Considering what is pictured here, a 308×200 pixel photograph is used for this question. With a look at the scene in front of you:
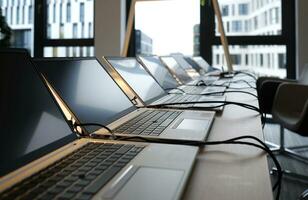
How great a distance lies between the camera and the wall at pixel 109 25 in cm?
455

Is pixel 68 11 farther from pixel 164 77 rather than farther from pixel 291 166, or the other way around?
pixel 291 166

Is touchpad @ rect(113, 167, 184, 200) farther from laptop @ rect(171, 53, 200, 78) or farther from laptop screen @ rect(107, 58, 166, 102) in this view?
laptop @ rect(171, 53, 200, 78)

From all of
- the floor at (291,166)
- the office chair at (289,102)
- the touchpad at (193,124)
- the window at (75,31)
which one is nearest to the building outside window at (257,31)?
the floor at (291,166)

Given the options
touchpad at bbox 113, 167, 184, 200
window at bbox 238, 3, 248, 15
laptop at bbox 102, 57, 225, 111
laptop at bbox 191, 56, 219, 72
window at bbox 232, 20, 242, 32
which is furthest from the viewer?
window at bbox 238, 3, 248, 15

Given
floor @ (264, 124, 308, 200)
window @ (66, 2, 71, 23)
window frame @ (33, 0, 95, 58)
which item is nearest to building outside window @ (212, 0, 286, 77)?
floor @ (264, 124, 308, 200)

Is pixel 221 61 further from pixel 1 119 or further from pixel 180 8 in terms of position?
pixel 1 119

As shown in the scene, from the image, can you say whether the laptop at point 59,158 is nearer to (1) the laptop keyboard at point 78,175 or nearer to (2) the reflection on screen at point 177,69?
(1) the laptop keyboard at point 78,175

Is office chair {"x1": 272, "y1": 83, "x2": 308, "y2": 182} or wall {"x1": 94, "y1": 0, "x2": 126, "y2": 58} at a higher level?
wall {"x1": 94, "y1": 0, "x2": 126, "y2": 58}

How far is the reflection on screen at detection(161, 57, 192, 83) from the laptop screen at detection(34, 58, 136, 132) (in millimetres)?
1308

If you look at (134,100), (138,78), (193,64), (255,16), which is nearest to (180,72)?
(193,64)

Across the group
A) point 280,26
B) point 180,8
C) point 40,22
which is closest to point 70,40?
point 40,22

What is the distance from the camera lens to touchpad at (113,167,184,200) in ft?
1.70

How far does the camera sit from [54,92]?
89 centimetres

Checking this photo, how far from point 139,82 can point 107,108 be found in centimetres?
51
